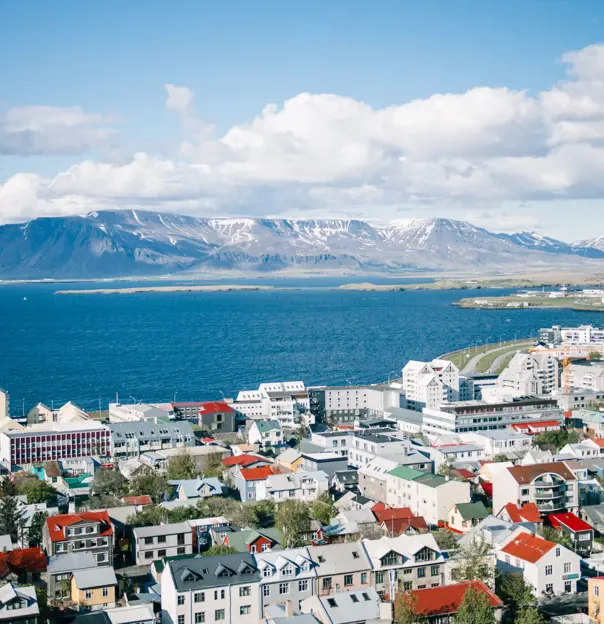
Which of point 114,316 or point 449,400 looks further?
point 114,316

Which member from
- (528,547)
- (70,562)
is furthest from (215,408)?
(528,547)

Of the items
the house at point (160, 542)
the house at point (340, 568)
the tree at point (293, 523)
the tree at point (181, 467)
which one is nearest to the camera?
the house at point (340, 568)

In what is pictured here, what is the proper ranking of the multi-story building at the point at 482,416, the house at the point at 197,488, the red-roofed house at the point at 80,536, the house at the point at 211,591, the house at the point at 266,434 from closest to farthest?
the house at the point at 211,591 < the red-roofed house at the point at 80,536 < the house at the point at 197,488 < the house at the point at 266,434 < the multi-story building at the point at 482,416

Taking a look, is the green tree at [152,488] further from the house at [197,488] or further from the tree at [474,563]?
the tree at [474,563]

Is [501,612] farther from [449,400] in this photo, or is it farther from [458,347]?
[458,347]

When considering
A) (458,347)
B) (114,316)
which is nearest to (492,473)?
(458,347)

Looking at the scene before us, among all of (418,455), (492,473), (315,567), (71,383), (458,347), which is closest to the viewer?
(315,567)

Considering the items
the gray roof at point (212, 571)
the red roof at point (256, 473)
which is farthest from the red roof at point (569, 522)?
the gray roof at point (212, 571)
